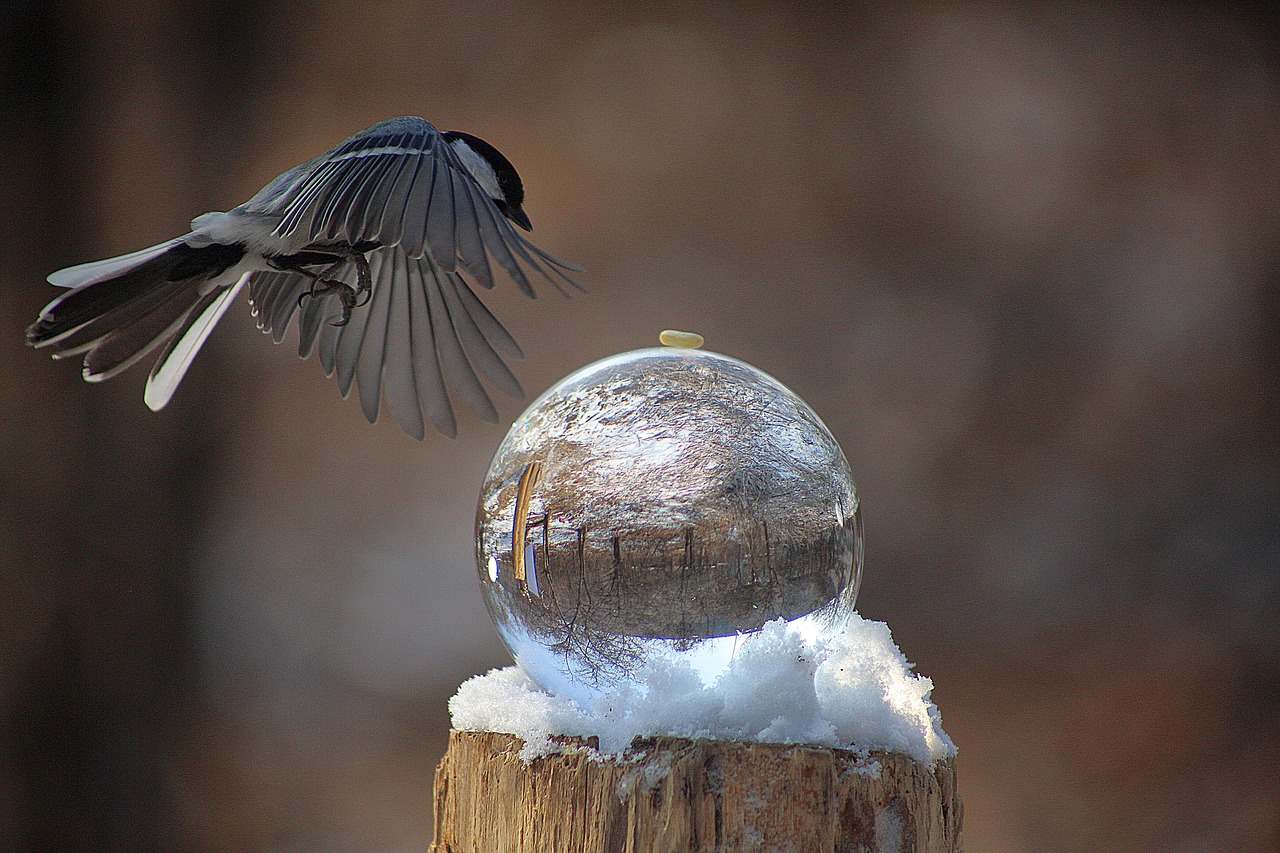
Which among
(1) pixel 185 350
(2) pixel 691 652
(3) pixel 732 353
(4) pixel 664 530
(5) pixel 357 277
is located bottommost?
(2) pixel 691 652

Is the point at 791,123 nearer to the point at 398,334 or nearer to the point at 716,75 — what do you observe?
the point at 716,75

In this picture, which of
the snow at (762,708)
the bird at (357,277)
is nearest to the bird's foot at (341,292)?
the bird at (357,277)

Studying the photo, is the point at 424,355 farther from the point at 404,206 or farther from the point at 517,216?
the point at 404,206

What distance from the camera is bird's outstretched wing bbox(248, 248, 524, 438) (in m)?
1.19

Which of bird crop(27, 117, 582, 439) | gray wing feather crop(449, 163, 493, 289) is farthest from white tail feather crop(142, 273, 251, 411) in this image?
gray wing feather crop(449, 163, 493, 289)

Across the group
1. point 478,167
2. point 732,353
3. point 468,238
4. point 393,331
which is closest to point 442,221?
point 468,238

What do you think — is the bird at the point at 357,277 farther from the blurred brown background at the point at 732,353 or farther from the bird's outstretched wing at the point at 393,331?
the blurred brown background at the point at 732,353

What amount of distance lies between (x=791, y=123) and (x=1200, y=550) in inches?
54.1

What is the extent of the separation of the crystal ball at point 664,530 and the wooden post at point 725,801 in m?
0.08

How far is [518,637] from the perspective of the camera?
1012mm

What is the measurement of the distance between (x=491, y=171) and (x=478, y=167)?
0.02 m

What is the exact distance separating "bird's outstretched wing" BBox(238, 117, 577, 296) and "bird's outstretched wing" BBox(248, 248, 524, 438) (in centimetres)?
17

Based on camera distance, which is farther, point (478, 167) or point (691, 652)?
point (478, 167)

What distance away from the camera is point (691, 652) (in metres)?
0.92
